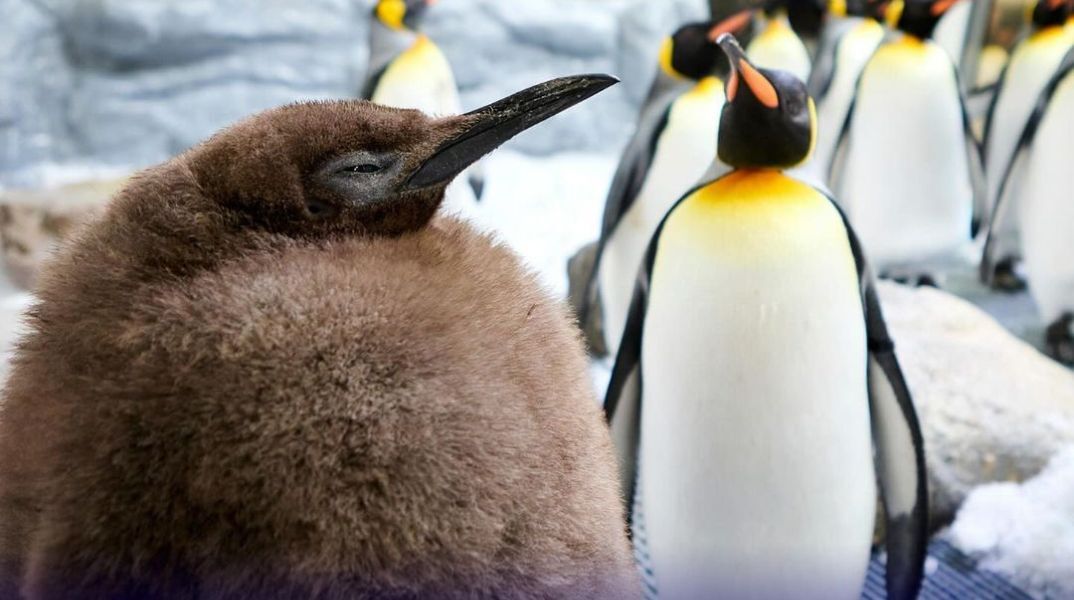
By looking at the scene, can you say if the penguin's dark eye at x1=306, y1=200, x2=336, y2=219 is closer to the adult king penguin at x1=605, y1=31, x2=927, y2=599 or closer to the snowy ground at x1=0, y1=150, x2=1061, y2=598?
the snowy ground at x1=0, y1=150, x2=1061, y2=598

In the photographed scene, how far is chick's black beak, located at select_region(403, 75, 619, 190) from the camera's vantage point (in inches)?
16.5

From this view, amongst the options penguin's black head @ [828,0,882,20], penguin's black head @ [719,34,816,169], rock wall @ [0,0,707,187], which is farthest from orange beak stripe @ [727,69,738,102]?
rock wall @ [0,0,707,187]

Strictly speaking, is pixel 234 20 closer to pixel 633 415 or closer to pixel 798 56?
pixel 798 56

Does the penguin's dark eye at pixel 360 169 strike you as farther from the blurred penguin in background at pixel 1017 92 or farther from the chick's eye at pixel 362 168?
the blurred penguin in background at pixel 1017 92

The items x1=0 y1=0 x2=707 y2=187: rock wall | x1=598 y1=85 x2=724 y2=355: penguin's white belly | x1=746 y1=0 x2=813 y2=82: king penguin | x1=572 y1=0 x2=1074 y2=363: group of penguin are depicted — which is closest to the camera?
x1=598 y1=85 x2=724 y2=355: penguin's white belly

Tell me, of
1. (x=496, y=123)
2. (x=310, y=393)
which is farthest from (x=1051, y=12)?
(x=310, y=393)

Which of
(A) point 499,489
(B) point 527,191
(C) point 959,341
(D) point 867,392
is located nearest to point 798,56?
(B) point 527,191

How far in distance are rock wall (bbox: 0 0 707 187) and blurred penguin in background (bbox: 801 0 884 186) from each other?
156cm

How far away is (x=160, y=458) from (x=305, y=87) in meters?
5.10

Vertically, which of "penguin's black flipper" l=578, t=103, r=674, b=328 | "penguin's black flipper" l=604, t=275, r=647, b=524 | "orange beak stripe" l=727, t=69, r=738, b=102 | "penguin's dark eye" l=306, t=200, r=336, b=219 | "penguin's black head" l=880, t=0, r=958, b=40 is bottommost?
"penguin's black flipper" l=604, t=275, r=647, b=524

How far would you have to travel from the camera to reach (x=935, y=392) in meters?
1.89

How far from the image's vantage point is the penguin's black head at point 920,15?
2932mm

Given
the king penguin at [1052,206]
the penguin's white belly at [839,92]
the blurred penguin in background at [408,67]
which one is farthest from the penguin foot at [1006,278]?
the blurred penguin in background at [408,67]

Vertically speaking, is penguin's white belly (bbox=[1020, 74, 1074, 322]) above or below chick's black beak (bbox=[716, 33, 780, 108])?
below
